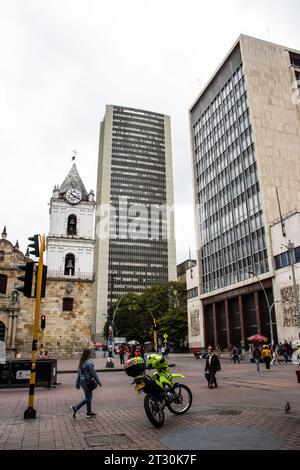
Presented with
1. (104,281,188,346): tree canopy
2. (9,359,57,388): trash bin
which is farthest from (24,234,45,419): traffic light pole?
(104,281,188,346): tree canopy

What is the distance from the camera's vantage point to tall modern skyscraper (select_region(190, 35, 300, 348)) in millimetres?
48906

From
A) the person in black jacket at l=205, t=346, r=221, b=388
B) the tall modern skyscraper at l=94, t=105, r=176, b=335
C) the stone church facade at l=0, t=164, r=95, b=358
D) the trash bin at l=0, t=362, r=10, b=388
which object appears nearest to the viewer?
the person in black jacket at l=205, t=346, r=221, b=388

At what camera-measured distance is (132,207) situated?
147625 millimetres

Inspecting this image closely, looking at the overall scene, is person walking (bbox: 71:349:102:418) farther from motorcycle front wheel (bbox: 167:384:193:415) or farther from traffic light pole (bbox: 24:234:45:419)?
motorcycle front wheel (bbox: 167:384:193:415)

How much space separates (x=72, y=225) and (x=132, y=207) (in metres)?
106

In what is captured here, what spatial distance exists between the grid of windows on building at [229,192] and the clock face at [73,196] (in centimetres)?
2441

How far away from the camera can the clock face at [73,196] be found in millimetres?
42281

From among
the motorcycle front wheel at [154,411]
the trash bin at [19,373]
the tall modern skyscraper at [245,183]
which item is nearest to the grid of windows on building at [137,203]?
the tall modern skyscraper at [245,183]

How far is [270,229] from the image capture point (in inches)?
1847

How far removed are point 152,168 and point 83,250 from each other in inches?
4874

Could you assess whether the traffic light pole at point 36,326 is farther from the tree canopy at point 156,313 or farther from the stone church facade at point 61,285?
the tree canopy at point 156,313

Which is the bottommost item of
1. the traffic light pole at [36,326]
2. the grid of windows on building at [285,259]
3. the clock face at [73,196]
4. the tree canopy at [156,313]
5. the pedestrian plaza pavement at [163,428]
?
the pedestrian plaza pavement at [163,428]

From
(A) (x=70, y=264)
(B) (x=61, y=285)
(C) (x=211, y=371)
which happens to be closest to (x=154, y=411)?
(C) (x=211, y=371)

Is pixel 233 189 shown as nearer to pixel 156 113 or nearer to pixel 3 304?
pixel 3 304
